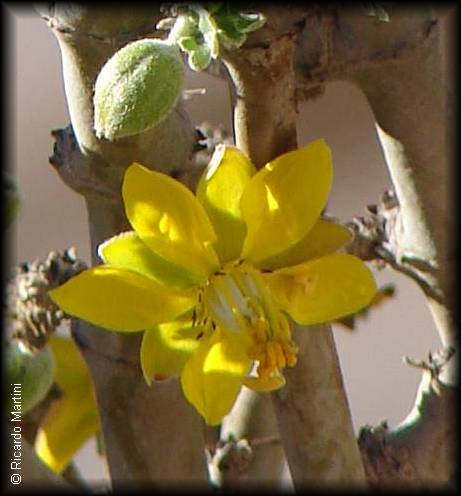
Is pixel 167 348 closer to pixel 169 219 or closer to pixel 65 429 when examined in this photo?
pixel 169 219

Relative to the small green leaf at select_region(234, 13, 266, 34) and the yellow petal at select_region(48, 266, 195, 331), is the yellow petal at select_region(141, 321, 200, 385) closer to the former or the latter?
the yellow petal at select_region(48, 266, 195, 331)

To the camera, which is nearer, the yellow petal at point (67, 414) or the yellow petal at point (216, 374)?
the yellow petal at point (216, 374)

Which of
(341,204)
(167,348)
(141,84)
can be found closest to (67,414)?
(167,348)

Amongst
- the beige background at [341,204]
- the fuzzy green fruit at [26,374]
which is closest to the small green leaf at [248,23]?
the fuzzy green fruit at [26,374]

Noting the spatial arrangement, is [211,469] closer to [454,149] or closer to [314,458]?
[314,458]

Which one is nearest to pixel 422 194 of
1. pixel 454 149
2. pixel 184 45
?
pixel 454 149

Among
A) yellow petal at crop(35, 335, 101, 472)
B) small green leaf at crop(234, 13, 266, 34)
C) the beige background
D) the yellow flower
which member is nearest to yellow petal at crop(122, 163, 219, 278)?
the yellow flower

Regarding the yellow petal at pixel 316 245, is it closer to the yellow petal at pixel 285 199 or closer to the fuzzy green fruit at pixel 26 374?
the yellow petal at pixel 285 199
